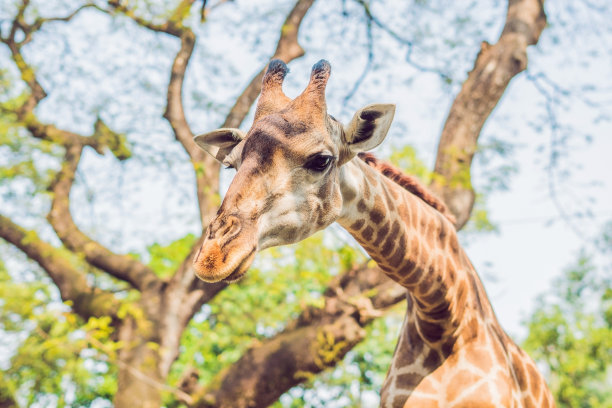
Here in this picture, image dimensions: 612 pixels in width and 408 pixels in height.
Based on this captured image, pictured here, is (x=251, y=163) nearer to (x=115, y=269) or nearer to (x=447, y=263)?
(x=447, y=263)

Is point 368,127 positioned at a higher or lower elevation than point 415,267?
higher

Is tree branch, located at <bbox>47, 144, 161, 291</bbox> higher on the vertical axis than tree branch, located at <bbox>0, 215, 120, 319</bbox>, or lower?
higher

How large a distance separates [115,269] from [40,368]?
291 centimetres

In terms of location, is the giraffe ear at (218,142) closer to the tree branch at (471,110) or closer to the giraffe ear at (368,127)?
the giraffe ear at (368,127)

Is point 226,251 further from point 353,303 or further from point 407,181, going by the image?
point 353,303

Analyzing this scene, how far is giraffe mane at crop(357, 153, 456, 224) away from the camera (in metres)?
3.19

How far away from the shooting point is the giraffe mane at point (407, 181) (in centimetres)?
319

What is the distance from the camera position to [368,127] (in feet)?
7.95

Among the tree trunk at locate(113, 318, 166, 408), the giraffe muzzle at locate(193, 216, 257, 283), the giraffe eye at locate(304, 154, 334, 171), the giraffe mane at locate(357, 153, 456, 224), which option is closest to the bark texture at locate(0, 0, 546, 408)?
the tree trunk at locate(113, 318, 166, 408)

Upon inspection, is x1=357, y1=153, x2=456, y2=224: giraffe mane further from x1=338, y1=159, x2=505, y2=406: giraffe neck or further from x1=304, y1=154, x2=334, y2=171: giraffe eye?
x1=304, y1=154, x2=334, y2=171: giraffe eye

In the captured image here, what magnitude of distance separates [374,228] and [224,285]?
394 centimetres

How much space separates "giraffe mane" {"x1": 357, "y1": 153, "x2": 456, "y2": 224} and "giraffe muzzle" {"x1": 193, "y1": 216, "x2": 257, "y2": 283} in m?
1.44

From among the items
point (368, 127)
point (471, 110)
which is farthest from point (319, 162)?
point (471, 110)

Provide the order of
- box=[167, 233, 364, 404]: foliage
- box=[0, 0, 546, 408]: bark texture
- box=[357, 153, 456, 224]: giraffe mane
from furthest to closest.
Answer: box=[167, 233, 364, 404]: foliage → box=[0, 0, 546, 408]: bark texture → box=[357, 153, 456, 224]: giraffe mane
